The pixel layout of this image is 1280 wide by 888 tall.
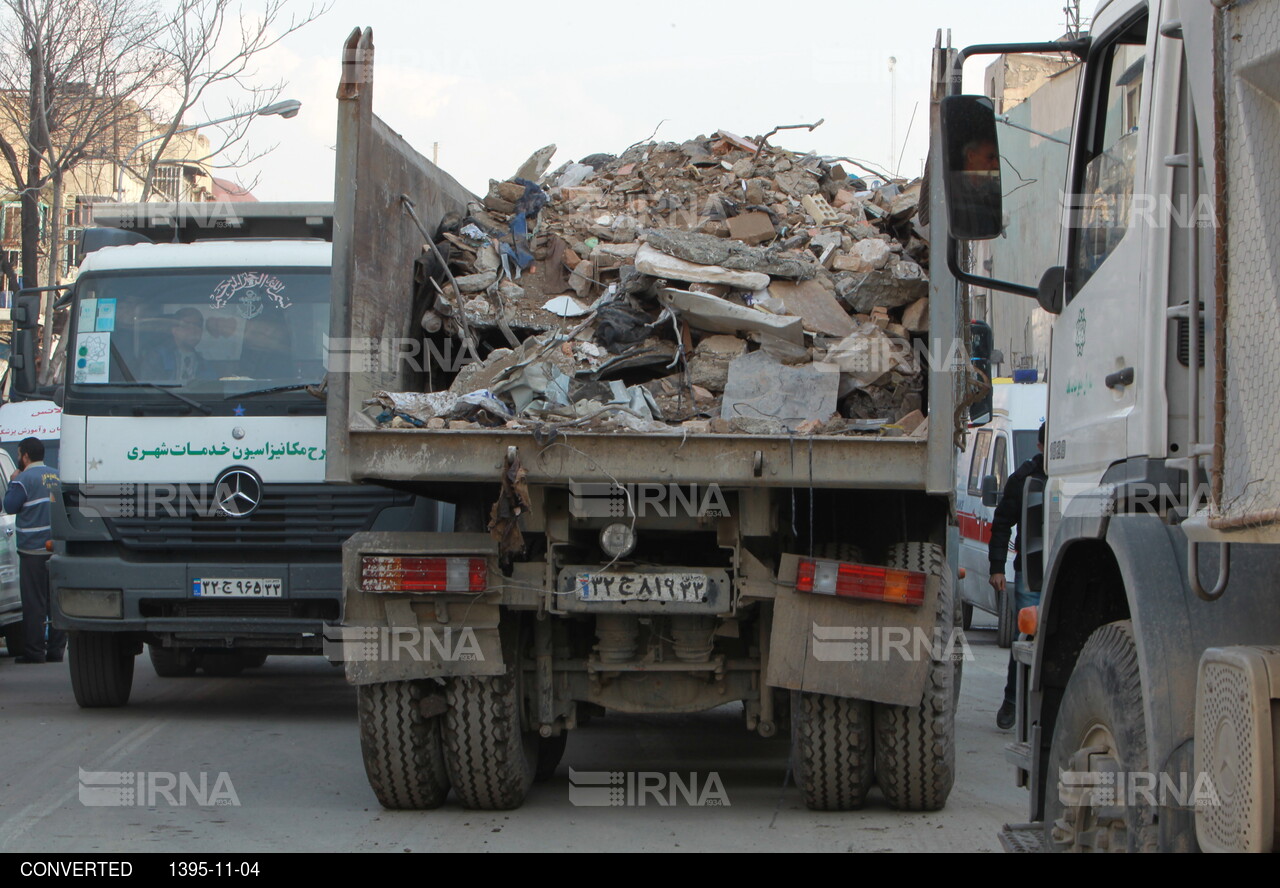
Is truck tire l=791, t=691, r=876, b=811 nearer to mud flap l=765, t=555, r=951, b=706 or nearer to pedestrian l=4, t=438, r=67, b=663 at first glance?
mud flap l=765, t=555, r=951, b=706

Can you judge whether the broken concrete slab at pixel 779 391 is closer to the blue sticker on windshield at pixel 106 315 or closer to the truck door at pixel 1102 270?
the truck door at pixel 1102 270

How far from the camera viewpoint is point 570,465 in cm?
548

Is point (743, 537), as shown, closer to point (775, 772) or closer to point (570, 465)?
point (570, 465)

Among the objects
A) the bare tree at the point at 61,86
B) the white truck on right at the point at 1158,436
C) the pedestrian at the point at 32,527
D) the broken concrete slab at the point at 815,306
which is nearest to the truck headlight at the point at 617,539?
the broken concrete slab at the point at 815,306

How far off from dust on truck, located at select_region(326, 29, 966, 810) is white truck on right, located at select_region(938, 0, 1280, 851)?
1.40 meters

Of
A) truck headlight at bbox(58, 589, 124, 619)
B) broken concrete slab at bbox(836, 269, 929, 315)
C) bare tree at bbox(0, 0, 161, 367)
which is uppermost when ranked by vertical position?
bare tree at bbox(0, 0, 161, 367)

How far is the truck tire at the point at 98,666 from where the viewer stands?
9109mm

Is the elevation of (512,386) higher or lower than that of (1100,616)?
higher

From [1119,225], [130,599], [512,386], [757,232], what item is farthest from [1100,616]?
[130,599]

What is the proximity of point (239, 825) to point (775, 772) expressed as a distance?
9.03 ft

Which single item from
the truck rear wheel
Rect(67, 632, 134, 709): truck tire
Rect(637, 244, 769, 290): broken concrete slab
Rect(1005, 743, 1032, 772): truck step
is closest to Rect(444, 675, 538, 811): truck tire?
the truck rear wheel

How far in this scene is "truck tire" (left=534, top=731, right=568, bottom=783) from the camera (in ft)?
22.7

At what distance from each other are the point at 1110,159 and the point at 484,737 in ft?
11.5

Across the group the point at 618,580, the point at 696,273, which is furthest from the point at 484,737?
the point at 696,273
